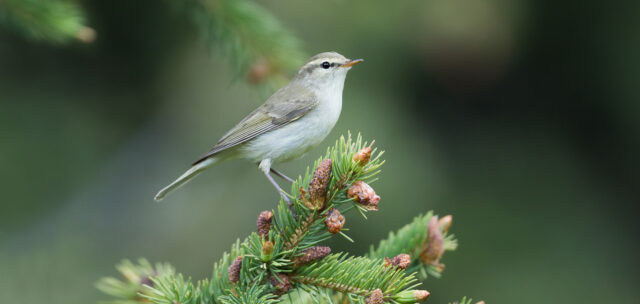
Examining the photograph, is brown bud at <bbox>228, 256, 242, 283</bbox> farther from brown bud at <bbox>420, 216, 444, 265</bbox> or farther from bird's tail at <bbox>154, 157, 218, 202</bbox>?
bird's tail at <bbox>154, 157, 218, 202</bbox>

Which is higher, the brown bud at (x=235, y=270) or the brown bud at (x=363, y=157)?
the brown bud at (x=363, y=157)

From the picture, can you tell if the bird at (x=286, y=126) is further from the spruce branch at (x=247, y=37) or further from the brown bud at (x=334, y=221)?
the brown bud at (x=334, y=221)

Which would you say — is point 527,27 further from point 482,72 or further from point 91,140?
point 91,140

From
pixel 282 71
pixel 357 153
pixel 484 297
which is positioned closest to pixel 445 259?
pixel 484 297

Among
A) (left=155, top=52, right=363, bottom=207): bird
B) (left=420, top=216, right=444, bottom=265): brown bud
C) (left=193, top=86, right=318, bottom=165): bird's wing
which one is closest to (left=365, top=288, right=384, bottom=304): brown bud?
(left=420, top=216, right=444, bottom=265): brown bud

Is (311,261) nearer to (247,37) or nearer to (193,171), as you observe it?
(193,171)

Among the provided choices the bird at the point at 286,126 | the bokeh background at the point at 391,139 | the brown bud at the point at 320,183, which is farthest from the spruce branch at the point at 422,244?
the bokeh background at the point at 391,139

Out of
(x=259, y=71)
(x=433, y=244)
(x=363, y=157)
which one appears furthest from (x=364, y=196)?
(x=259, y=71)
